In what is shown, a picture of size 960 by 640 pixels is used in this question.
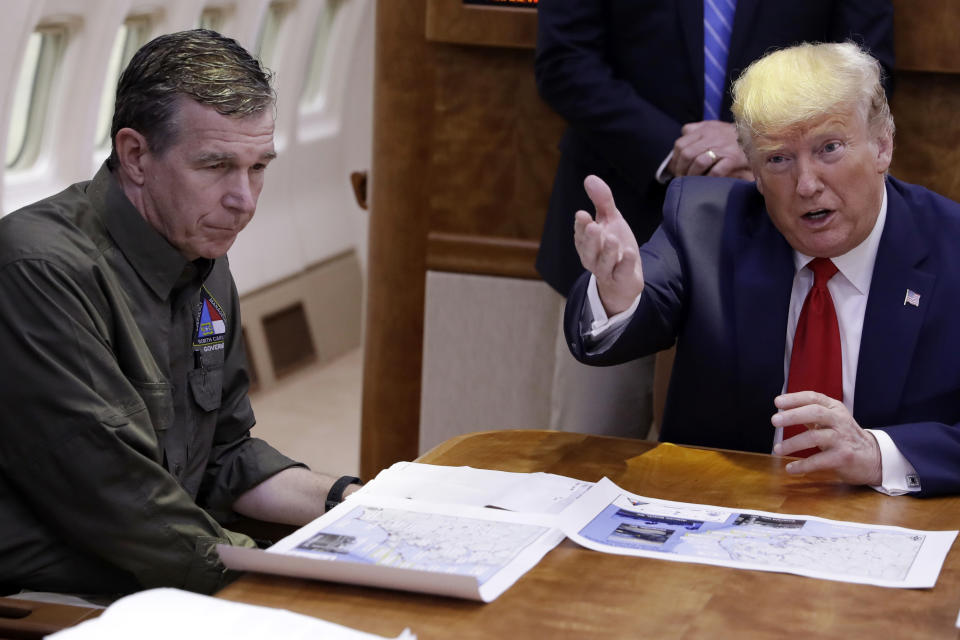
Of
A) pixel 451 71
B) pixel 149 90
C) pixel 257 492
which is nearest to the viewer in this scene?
pixel 149 90

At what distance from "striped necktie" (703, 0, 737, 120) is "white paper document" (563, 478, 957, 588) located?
1494mm

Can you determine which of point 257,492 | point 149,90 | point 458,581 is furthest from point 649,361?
point 458,581

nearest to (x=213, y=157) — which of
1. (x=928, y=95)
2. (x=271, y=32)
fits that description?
(x=928, y=95)

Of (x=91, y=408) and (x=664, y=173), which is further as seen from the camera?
(x=664, y=173)

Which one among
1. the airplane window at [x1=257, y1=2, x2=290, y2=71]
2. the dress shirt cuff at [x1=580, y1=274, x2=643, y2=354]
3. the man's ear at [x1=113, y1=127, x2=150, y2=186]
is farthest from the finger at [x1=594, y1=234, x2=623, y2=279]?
the airplane window at [x1=257, y1=2, x2=290, y2=71]

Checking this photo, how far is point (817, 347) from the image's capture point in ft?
8.68

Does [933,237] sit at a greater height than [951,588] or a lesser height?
greater

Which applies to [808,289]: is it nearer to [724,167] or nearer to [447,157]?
[724,167]

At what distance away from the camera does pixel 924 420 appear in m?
2.61

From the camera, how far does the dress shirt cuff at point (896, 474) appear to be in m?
2.31

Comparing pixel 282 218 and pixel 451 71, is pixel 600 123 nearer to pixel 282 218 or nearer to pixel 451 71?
pixel 451 71

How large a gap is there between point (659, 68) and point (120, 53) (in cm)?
411

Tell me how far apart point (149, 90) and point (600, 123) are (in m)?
1.36

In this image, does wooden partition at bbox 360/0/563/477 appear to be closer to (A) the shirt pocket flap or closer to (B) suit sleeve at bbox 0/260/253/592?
(A) the shirt pocket flap
